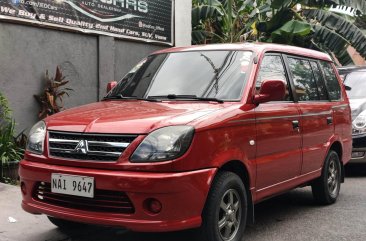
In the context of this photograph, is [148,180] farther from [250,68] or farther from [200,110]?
[250,68]

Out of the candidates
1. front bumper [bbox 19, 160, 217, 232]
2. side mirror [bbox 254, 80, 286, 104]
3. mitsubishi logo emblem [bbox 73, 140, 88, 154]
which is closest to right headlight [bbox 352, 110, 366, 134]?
side mirror [bbox 254, 80, 286, 104]

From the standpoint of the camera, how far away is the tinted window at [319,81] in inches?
233

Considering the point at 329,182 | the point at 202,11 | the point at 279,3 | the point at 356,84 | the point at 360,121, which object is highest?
the point at 279,3

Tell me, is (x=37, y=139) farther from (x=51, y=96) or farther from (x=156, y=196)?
(x=51, y=96)

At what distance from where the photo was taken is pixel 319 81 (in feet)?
19.6

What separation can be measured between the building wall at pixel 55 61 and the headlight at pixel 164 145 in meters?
4.40

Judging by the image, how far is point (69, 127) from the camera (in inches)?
151

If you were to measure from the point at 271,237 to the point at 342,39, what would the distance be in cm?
1009

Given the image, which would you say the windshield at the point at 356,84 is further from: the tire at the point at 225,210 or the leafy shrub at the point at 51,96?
the tire at the point at 225,210

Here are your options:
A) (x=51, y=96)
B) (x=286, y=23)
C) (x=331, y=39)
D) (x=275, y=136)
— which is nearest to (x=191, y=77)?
(x=275, y=136)

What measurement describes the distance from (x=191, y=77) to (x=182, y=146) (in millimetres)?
1233

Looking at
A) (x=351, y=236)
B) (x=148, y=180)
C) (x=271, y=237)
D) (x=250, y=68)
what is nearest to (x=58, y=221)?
(x=148, y=180)

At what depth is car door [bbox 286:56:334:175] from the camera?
525 centimetres

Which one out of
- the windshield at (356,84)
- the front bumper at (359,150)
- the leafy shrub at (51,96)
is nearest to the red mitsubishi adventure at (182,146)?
the front bumper at (359,150)
